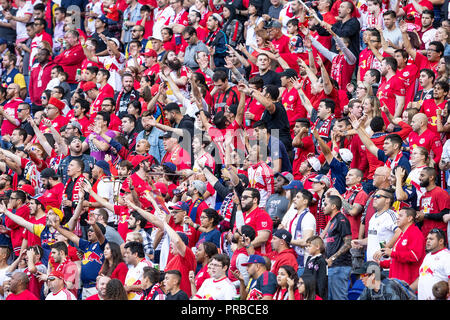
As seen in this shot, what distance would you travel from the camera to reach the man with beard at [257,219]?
38.2ft

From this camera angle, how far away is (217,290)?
10.8 metres

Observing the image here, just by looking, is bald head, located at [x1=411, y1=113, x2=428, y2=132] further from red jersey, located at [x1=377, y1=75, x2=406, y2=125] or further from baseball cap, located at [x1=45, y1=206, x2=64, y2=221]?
baseball cap, located at [x1=45, y1=206, x2=64, y2=221]

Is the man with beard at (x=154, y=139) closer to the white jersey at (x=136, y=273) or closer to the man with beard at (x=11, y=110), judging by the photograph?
the man with beard at (x=11, y=110)

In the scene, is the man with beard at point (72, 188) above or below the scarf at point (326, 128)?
below

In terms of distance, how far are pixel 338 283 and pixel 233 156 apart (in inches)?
130

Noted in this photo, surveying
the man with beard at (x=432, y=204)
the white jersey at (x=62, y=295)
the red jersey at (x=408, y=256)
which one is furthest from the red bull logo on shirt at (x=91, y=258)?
the man with beard at (x=432, y=204)

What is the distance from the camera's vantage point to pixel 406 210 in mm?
10977

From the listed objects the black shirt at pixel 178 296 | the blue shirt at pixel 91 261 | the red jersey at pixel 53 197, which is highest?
the red jersey at pixel 53 197

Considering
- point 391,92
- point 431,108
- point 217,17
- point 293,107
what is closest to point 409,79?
point 391,92

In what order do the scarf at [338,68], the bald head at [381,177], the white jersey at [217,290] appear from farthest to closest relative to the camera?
the scarf at [338,68] → the bald head at [381,177] → the white jersey at [217,290]

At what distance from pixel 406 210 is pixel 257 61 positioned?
6027mm

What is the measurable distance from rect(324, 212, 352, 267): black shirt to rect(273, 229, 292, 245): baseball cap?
19.4 inches

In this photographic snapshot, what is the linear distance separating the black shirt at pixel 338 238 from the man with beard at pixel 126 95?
641 cm
